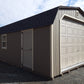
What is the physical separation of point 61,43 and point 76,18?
2141 mm

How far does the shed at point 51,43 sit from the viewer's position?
416 cm

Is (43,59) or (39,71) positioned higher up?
(43,59)

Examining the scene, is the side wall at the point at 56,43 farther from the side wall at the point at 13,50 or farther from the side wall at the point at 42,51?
the side wall at the point at 13,50

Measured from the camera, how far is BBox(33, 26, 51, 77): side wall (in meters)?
4.14

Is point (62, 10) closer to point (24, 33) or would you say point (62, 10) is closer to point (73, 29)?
point (73, 29)

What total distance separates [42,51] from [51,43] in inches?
26.5

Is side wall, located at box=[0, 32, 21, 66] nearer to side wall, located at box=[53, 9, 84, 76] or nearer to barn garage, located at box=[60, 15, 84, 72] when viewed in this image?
side wall, located at box=[53, 9, 84, 76]

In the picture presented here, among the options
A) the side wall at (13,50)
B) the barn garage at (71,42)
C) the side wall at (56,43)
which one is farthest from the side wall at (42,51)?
the side wall at (13,50)

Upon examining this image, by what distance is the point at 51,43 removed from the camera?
4.05m

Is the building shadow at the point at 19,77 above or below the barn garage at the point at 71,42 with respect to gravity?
below

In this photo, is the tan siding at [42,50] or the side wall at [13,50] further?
the side wall at [13,50]

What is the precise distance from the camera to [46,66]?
13.8 feet

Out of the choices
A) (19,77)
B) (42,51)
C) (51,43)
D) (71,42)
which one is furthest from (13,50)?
(71,42)

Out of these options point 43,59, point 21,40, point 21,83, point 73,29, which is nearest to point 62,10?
point 73,29
